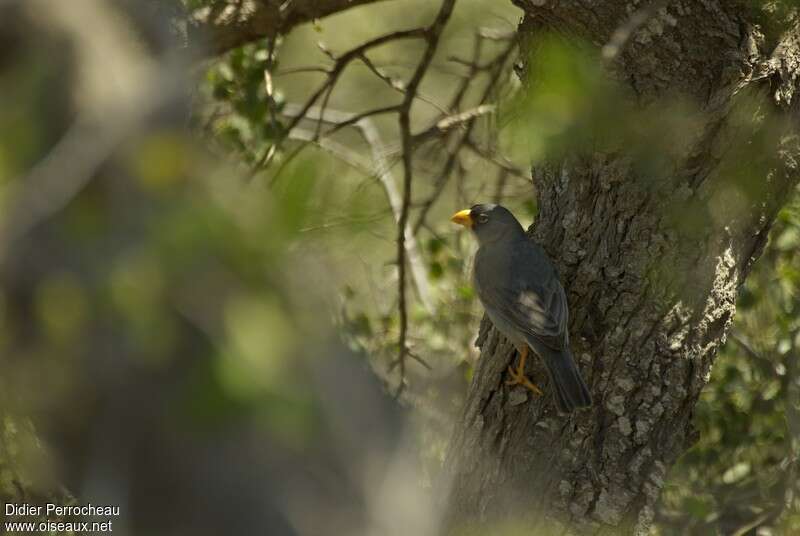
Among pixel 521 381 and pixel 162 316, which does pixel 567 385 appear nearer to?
pixel 521 381

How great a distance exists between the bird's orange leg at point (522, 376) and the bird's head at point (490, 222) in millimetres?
1052

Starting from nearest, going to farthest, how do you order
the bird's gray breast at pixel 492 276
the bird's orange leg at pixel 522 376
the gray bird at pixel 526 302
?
the gray bird at pixel 526 302, the bird's orange leg at pixel 522 376, the bird's gray breast at pixel 492 276

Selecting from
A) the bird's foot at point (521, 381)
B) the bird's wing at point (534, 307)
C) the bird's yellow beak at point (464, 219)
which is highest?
the bird's yellow beak at point (464, 219)

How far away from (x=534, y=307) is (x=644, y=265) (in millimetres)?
585

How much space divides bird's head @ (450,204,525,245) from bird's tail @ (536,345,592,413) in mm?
1219

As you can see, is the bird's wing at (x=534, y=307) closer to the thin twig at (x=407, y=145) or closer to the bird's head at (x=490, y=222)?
the bird's head at (x=490, y=222)

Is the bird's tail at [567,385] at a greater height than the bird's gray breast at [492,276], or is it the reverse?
the bird's gray breast at [492,276]

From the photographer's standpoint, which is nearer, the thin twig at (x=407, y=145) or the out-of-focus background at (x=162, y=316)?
the out-of-focus background at (x=162, y=316)

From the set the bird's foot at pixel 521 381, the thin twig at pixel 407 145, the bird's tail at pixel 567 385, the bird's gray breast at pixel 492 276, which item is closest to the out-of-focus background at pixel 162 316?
the bird's tail at pixel 567 385

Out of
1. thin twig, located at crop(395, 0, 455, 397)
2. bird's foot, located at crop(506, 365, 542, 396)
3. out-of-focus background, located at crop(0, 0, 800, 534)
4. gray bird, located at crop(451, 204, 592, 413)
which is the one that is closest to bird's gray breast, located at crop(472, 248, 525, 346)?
gray bird, located at crop(451, 204, 592, 413)

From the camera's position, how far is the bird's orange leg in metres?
3.34

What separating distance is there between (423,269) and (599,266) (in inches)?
103

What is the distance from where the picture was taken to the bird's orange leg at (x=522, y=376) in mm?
3336

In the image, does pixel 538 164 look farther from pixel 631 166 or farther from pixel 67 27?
pixel 67 27
